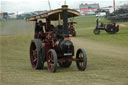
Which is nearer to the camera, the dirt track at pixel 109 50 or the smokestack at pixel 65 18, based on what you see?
the smokestack at pixel 65 18

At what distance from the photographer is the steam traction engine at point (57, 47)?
10406 millimetres

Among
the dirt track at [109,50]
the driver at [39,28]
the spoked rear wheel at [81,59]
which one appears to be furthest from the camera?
the dirt track at [109,50]

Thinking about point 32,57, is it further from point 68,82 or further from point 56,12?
point 68,82

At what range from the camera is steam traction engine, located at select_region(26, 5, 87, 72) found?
34.1 ft

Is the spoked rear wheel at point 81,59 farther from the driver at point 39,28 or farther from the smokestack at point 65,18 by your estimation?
the driver at point 39,28

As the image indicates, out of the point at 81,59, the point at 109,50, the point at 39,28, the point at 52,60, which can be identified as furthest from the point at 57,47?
the point at 109,50

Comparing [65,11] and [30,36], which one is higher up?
[65,11]

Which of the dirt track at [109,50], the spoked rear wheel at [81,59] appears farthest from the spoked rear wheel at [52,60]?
the dirt track at [109,50]

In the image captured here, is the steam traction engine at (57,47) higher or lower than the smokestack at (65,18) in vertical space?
lower

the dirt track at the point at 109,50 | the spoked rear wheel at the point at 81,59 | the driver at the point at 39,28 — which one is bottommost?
the dirt track at the point at 109,50

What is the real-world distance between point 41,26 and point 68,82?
14.4 feet

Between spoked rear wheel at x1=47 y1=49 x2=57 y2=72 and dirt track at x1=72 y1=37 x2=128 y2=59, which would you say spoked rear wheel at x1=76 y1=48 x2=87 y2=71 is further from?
dirt track at x1=72 y1=37 x2=128 y2=59

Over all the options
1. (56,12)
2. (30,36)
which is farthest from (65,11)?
(30,36)

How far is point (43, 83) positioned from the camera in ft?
26.1
